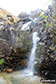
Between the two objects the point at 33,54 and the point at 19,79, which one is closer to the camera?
the point at 19,79

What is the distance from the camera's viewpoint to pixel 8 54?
10.8 metres

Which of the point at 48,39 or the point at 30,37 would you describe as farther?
the point at 30,37

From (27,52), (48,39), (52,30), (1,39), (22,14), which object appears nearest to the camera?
(52,30)

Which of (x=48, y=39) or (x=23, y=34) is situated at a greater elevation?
(x=23, y=34)

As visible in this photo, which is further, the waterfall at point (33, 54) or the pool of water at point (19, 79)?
the waterfall at point (33, 54)

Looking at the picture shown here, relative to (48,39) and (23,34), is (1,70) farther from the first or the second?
A: (48,39)

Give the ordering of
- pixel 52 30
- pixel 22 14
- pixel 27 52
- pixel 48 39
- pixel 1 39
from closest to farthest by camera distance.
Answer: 1. pixel 52 30
2. pixel 48 39
3. pixel 1 39
4. pixel 27 52
5. pixel 22 14

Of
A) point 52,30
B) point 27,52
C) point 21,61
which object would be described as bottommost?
point 21,61

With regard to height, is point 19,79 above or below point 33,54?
below

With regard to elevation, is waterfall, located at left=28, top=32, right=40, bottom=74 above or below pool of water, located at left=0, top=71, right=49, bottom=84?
above

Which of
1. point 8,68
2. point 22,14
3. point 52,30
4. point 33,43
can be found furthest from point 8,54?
point 22,14

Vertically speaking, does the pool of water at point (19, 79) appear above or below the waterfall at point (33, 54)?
below

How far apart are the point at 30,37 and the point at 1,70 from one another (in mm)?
4850

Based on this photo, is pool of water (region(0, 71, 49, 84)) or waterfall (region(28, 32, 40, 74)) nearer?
pool of water (region(0, 71, 49, 84))
